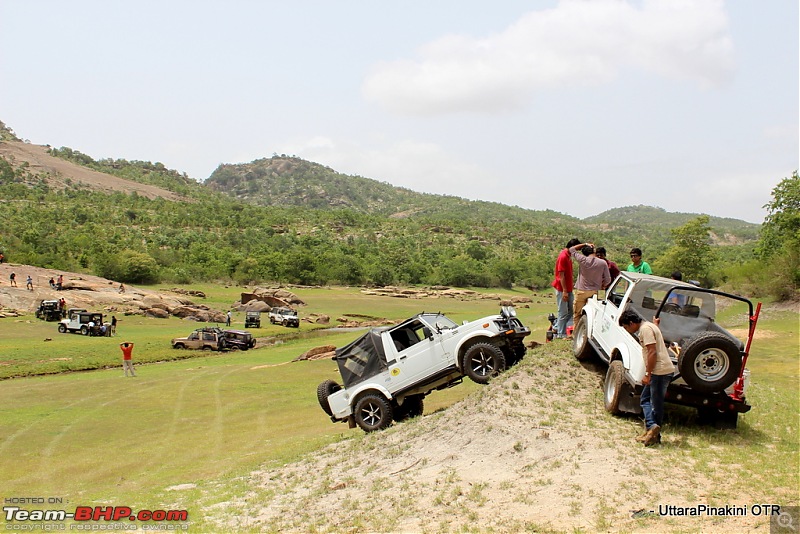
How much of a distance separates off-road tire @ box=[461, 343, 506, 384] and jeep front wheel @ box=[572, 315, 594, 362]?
148cm

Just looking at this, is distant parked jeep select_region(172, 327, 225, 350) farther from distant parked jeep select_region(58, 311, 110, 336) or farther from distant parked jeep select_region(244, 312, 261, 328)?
distant parked jeep select_region(244, 312, 261, 328)

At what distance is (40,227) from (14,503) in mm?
102986

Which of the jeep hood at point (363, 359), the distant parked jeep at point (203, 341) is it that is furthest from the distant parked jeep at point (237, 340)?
the jeep hood at point (363, 359)

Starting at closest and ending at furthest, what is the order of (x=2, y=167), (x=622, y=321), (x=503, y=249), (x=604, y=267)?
(x=622, y=321)
(x=604, y=267)
(x=503, y=249)
(x=2, y=167)

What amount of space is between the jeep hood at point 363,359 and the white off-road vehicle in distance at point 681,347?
4351mm

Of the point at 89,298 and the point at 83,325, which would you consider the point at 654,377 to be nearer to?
the point at 83,325

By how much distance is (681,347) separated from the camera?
→ 9.70 m

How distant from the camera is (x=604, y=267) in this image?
12727 mm

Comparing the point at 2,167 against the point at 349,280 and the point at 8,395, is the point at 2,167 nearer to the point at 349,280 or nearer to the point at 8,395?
the point at 349,280

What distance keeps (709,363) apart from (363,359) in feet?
23.0

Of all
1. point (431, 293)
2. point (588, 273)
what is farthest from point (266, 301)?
point (588, 273)

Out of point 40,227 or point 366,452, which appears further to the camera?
point 40,227

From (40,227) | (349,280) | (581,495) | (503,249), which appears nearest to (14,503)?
(581,495)

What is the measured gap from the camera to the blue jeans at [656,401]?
869cm
